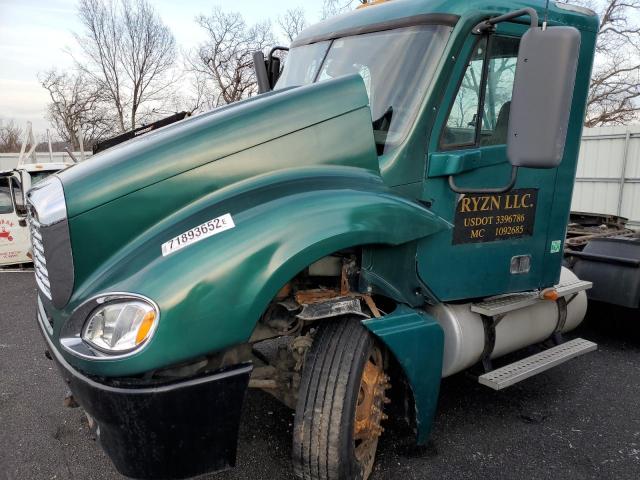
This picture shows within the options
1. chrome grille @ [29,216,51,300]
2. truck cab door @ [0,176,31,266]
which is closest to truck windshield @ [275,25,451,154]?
chrome grille @ [29,216,51,300]

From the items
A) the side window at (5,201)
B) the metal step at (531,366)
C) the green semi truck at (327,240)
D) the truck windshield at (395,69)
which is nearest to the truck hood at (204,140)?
the green semi truck at (327,240)

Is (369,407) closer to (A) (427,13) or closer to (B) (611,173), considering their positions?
(A) (427,13)

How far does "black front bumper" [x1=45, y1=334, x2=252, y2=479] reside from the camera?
80.1 inches

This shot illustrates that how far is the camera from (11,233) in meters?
9.35

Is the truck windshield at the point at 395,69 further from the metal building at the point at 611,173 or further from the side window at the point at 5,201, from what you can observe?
the side window at the point at 5,201

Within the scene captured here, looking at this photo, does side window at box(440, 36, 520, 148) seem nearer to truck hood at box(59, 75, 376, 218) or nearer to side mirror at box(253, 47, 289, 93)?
truck hood at box(59, 75, 376, 218)

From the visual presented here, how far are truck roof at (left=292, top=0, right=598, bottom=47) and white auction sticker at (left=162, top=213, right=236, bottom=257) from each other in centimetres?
172

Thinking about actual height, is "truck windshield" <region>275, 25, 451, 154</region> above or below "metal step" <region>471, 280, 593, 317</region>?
above

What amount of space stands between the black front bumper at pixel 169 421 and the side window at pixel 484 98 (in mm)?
1829

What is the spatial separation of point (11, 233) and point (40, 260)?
794cm

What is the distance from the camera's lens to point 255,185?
7.89 feet

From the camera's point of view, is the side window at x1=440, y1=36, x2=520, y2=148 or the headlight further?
the side window at x1=440, y1=36, x2=520, y2=148

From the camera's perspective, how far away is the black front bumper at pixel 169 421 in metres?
2.04

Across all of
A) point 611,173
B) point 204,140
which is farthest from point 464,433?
point 611,173
